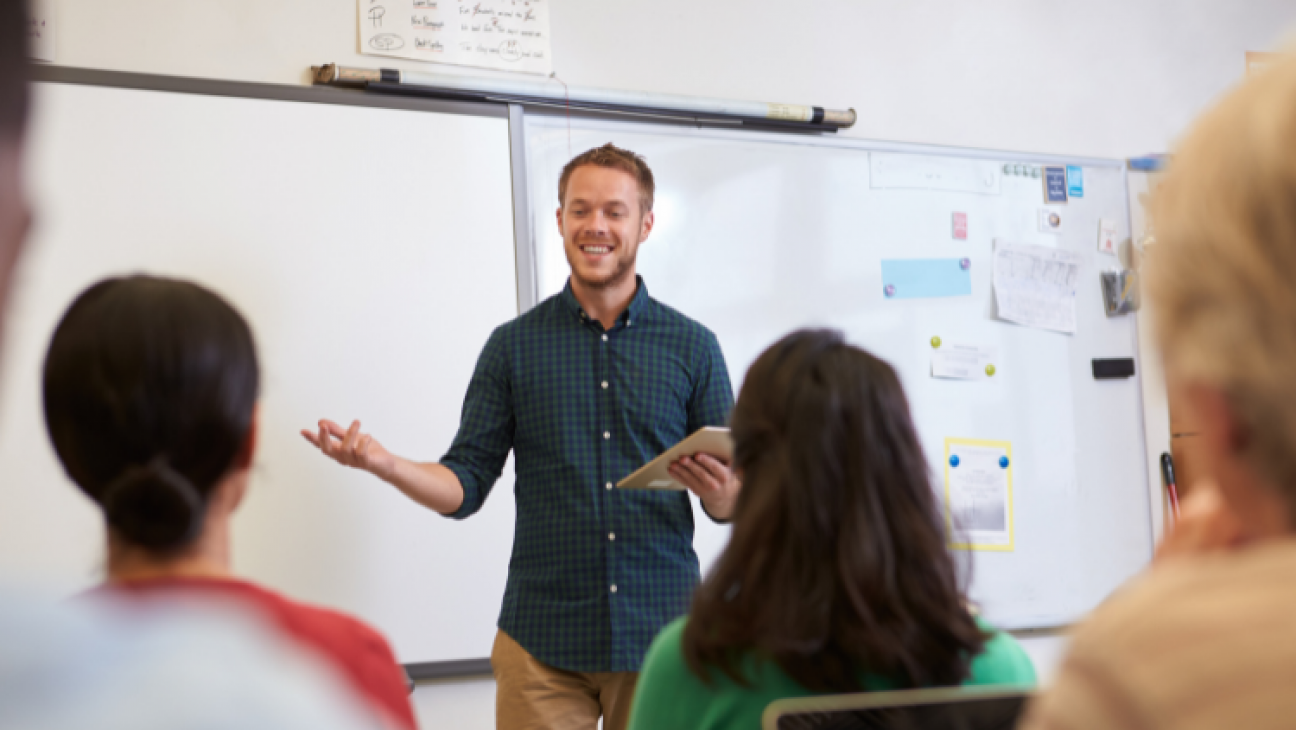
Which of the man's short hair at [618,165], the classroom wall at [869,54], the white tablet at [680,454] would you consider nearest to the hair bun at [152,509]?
the white tablet at [680,454]

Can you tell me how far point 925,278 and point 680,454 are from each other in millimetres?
1687

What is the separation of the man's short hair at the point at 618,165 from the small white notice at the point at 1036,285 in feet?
4.79

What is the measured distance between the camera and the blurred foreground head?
8.1 inches

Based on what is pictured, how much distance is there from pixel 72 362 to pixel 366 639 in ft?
0.99

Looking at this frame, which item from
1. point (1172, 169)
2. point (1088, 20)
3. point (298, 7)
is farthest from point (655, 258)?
point (1172, 169)

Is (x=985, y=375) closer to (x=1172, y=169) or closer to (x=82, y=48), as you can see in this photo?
(x=82, y=48)

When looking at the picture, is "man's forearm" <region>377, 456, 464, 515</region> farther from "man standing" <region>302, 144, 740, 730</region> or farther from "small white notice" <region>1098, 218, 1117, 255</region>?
"small white notice" <region>1098, 218, 1117, 255</region>

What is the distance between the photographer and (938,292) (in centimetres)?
336

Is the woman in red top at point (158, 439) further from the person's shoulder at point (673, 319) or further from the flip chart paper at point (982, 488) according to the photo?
the flip chart paper at point (982, 488)

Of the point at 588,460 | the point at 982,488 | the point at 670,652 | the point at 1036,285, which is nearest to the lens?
the point at 670,652

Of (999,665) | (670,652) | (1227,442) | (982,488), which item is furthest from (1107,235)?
(1227,442)

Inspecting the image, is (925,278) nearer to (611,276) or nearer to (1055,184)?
(1055,184)

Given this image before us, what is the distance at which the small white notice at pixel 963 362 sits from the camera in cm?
334

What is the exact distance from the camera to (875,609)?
1.08 meters
